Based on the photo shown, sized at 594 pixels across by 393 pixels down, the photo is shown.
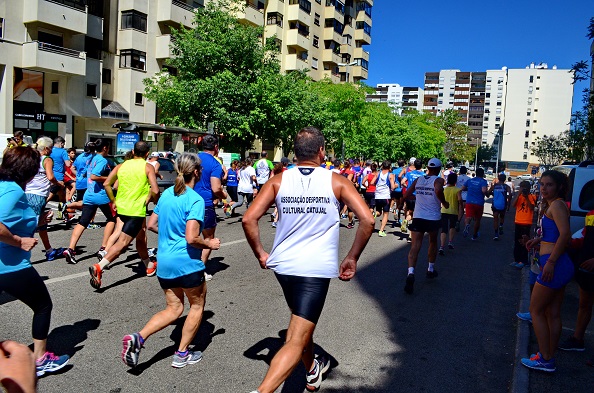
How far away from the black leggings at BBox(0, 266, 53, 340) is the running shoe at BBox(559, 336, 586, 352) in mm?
4820

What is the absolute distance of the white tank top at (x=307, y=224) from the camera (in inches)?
130

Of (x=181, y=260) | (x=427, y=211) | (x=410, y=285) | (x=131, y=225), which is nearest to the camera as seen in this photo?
(x=181, y=260)

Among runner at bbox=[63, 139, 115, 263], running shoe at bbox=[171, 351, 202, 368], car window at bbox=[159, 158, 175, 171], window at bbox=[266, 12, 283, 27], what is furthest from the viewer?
window at bbox=[266, 12, 283, 27]

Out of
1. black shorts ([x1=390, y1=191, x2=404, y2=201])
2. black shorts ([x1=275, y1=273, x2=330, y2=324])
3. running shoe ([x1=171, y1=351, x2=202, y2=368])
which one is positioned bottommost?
running shoe ([x1=171, y1=351, x2=202, y2=368])

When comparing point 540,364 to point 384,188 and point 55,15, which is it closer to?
point 384,188

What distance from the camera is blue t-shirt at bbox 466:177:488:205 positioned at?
12258 mm

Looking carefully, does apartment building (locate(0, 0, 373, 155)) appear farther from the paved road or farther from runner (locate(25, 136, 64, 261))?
the paved road

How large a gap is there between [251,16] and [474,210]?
35186 mm

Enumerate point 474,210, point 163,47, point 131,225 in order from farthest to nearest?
point 163,47 → point 474,210 → point 131,225

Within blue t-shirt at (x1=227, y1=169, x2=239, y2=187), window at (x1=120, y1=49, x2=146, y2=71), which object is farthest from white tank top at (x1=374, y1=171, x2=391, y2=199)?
window at (x1=120, y1=49, x2=146, y2=71)

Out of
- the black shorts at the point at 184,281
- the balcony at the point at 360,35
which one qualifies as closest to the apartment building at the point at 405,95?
the balcony at the point at 360,35

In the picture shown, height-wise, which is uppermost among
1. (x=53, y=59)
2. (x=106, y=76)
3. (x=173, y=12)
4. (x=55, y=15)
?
(x=173, y=12)

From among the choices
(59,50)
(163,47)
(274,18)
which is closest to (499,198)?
(59,50)

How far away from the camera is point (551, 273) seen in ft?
13.5
